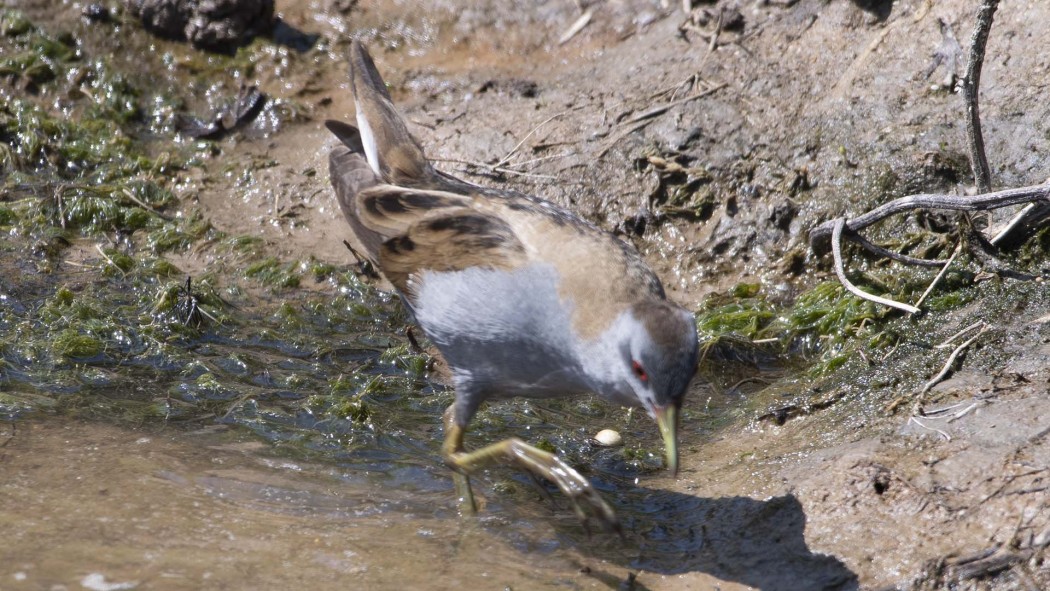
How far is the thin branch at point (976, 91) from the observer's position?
16.7ft

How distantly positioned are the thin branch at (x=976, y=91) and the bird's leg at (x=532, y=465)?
2.65m

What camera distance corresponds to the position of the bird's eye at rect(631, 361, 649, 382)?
12.9ft

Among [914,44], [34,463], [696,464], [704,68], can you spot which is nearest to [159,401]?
[34,463]

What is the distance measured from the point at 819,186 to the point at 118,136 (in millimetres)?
4927

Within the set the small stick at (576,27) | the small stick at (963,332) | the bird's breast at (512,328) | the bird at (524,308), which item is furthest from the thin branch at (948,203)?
the small stick at (576,27)

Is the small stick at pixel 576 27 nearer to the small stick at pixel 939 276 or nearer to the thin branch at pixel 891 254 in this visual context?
the thin branch at pixel 891 254

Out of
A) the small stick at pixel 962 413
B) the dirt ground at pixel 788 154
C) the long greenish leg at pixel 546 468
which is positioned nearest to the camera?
the dirt ground at pixel 788 154

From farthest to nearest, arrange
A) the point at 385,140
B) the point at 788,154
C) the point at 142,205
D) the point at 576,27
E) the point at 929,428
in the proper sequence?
the point at 576,27 → the point at 142,205 → the point at 788,154 → the point at 385,140 → the point at 929,428

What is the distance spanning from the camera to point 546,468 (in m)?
4.28

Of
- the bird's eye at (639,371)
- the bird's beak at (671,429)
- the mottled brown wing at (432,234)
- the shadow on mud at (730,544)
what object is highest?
the mottled brown wing at (432,234)

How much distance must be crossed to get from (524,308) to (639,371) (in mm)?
601

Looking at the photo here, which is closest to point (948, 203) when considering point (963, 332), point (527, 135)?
point (963, 332)

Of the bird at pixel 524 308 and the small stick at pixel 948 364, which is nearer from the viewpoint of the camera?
the bird at pixel 524 308

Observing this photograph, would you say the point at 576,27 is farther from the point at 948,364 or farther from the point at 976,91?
the point at 948,364
